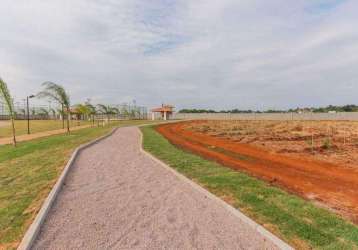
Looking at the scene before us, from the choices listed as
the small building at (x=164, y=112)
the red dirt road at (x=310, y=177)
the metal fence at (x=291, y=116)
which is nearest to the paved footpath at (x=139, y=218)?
the red dirt road at (x=310, y=177)

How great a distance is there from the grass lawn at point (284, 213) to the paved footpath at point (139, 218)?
1.38 ft

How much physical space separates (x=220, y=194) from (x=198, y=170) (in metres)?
2.60

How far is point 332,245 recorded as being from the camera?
3889mm

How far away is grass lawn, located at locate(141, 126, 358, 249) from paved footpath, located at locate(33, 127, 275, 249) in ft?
1.38

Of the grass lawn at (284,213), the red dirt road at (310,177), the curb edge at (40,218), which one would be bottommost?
the red dirt road at (310,177)

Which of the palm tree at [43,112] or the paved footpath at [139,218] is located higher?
the palm tree at [43,112]

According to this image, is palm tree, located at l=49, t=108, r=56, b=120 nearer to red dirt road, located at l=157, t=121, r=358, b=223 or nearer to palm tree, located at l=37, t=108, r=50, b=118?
palm tree, located at l=37, t=108, r=50, b=118

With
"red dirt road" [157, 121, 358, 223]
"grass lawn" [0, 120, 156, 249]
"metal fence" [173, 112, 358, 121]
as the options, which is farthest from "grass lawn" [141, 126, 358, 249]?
"metal fence" [173, 112, 358, 121]

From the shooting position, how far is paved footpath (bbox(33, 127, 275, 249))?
13.2 ft

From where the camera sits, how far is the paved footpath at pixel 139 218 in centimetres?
402

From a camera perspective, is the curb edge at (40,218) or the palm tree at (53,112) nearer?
the curb edge at (40,218)

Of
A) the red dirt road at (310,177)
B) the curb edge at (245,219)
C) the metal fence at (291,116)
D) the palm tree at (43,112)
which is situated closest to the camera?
the curb edge at (245,219)

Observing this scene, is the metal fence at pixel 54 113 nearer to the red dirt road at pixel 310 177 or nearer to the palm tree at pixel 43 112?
the palm tree at pixel 43 112

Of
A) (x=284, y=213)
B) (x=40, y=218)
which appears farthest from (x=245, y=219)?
(x=40, y=218)
